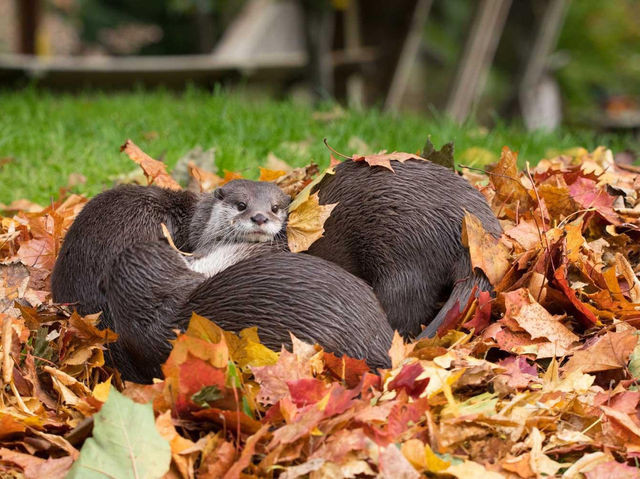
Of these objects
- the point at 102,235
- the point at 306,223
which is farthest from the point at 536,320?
the point at 102,235

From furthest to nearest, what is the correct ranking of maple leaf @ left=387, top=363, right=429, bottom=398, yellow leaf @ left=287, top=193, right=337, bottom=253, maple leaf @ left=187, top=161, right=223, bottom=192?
maple leaf @ left=187, top=161, right=223, bottom=192 → yellow leaf @ left=287, top=193, right=337, bottom=253 → maple leaf @ left=387, top=363, right=429, bottom=398

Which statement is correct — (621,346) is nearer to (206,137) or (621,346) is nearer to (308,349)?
(308,349)

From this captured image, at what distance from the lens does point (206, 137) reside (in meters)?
5.41

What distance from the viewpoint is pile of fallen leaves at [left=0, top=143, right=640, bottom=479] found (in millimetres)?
2027

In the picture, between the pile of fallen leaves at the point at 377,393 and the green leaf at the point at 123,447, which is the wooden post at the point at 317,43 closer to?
the pile of fallen leaves at the point at 377,393

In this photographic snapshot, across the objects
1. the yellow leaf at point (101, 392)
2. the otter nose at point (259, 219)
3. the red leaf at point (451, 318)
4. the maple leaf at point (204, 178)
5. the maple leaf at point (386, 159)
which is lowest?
the yellow leaf at point (101, 392)

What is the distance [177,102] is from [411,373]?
5534 millimetres

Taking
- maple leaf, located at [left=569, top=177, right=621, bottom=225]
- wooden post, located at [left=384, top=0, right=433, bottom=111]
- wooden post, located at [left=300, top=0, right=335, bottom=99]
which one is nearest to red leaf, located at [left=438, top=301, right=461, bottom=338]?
maple leaf, located at [left=569, top=177, right=621, bottom=225]

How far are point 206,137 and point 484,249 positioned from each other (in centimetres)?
306

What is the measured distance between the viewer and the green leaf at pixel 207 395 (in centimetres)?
215

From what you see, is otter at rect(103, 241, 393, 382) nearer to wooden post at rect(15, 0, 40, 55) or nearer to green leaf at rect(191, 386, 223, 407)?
green leaf at rect(191, 386, 223, 407)

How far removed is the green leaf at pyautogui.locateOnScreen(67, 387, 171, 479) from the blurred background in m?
2.76

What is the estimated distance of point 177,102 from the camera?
7270 millimetres

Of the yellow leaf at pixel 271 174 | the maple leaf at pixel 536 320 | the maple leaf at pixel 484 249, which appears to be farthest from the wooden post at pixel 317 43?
the maple leaf at pixel 536 320
